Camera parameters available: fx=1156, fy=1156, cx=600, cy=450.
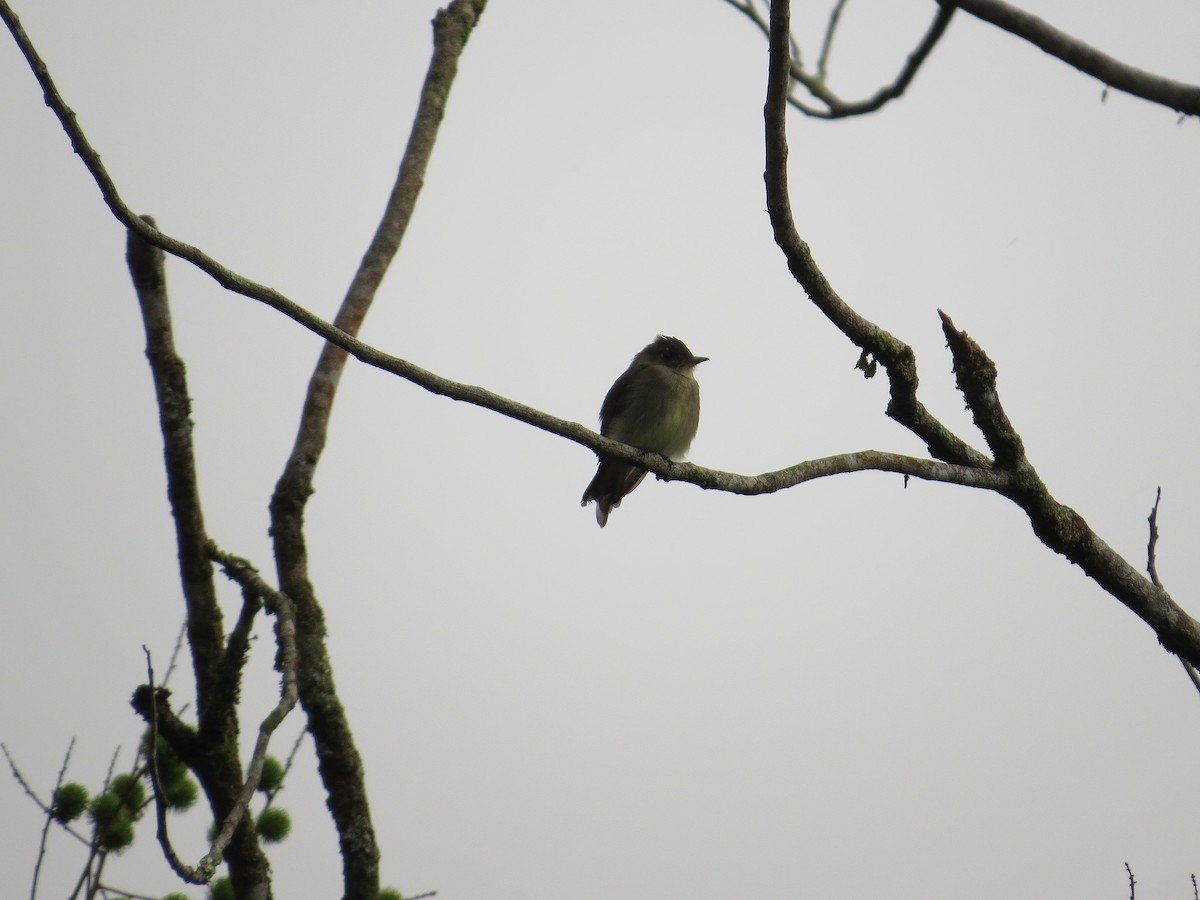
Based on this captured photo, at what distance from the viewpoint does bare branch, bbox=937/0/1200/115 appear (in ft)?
7.26

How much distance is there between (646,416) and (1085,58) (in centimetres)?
541

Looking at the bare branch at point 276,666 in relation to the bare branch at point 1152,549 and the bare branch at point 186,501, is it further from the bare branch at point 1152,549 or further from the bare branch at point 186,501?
the bare branch at point 1152,549

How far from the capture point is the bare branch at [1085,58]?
7.26 ft

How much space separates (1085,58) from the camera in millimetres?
2277

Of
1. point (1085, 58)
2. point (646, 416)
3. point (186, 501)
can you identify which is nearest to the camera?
point (1085, 58)

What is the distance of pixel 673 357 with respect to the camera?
27.4 ft

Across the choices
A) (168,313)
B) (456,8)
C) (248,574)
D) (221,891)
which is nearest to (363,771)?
(248,574)

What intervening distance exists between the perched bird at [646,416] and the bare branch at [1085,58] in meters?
5.23

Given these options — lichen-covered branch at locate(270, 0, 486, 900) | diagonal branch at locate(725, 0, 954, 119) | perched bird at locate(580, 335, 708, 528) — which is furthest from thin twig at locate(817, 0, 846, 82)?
perched bird at locate(580, 335, 708, 528)

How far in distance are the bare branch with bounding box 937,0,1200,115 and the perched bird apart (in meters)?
5.23

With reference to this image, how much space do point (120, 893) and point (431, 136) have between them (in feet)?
11.6

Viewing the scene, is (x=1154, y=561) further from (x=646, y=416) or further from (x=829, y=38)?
(x=646, y=416)

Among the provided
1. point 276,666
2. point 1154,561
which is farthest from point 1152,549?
point 276,666

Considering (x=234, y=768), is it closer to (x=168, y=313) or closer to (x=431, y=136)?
(x=168, y=313)
